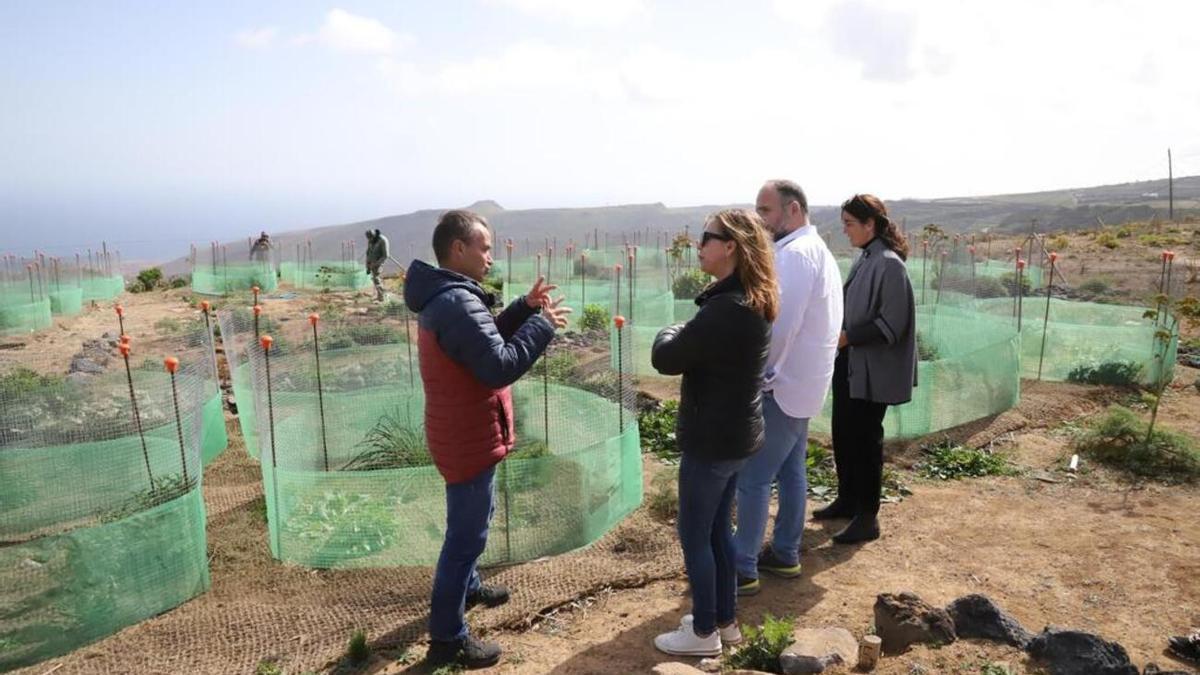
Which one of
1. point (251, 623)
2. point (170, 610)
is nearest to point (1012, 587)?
point (251, 623)

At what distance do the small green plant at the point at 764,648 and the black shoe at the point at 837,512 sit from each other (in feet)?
4.72

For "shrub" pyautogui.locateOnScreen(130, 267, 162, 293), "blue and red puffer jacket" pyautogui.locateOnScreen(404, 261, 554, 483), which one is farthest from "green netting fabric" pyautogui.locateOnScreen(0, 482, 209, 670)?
"shrub" pyautogui.locateOnScreen(130, 267, 162, 293)

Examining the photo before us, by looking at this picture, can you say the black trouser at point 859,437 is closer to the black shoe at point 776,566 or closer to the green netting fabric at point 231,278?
the black shoe at point 776,566

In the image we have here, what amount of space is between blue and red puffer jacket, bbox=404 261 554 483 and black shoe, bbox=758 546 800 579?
4.51 ft

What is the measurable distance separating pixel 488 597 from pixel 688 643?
84 cm

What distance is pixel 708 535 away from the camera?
246 centimetres

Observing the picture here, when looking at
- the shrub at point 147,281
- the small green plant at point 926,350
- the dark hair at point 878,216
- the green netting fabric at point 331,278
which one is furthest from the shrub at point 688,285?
the shrub at point 147,281

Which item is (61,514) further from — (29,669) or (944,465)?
(944,465)

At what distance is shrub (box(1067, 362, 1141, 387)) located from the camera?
21.1 ft

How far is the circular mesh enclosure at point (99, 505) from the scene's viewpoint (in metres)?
2.79

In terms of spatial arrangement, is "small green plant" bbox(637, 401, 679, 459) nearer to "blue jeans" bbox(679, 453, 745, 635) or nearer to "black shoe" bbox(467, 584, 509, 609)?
"black shoe" bbox(467, 584, 509, 609)

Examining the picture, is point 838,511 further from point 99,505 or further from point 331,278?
point 331,278

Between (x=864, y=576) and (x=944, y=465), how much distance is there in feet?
5.64

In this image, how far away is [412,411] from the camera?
469cm
